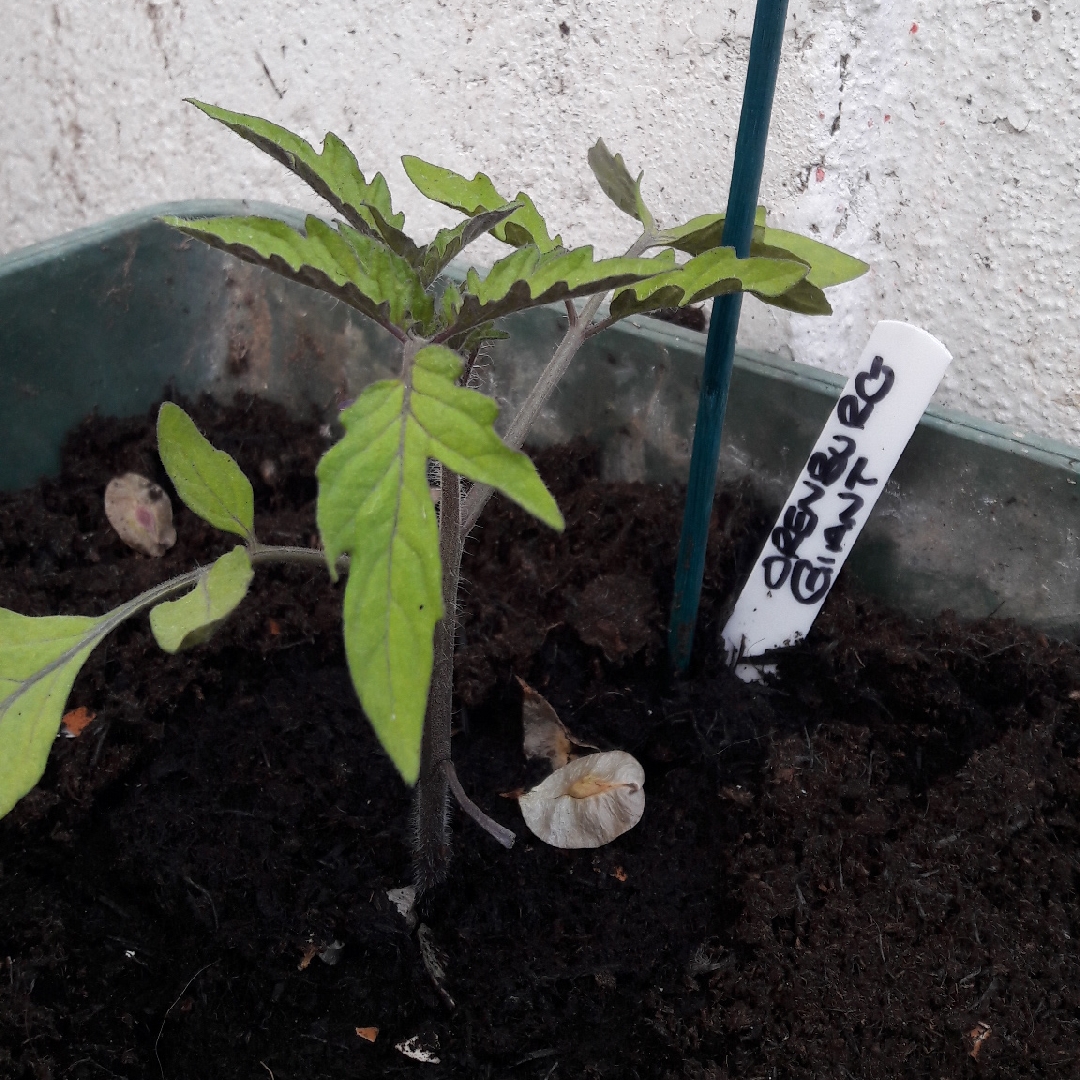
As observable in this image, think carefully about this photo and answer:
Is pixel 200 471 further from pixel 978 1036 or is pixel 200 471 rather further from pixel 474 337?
pixel 978 1036

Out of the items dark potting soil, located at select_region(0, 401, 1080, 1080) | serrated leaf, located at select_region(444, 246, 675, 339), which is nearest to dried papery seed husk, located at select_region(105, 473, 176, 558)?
dark potting soil, located at select_region(0, 401, 1080, 1080)

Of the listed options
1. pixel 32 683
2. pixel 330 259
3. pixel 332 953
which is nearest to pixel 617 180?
pixel 330 259

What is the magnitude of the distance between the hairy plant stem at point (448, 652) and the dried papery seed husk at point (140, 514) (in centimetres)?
48

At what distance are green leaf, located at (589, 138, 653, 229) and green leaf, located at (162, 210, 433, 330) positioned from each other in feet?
0.83

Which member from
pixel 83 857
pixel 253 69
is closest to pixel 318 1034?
pixel 83 857

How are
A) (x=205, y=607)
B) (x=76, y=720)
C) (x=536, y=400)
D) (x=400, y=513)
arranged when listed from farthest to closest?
(x=76, y=720) → (x=536, y=400) → (x=205, y=607) → (x=400, y=513)

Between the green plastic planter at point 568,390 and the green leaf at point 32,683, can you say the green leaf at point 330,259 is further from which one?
the green plastic planter at point 568,390

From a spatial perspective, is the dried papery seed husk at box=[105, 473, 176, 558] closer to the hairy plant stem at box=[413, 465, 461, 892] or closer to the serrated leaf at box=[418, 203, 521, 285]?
the hairy plant stem at box=[413, 465, 461, 892]

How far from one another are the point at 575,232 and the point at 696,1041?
94 cm

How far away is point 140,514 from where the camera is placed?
3.52ft

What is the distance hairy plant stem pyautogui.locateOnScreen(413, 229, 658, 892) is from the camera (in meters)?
0.66

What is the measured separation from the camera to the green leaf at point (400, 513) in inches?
17.3

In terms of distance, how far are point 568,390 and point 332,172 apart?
1.74ft

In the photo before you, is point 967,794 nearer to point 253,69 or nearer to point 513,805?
point 513,805
